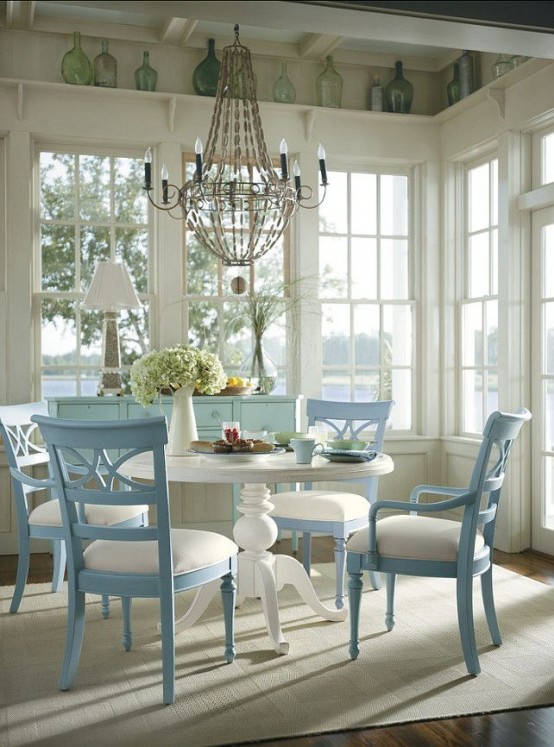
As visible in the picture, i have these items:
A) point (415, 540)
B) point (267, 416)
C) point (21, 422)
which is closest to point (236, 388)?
point (267, 416)

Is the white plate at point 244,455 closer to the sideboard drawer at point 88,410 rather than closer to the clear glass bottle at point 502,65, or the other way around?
the sideboard drawer at point 88,410

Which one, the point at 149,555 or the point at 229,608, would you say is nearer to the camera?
the point at 149,555

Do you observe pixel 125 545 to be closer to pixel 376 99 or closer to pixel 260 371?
pixel 260 371

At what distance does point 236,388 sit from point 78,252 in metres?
1.39

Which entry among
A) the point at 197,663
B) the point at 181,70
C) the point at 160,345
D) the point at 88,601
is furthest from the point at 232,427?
the point at 181,70

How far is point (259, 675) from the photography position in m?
3.27

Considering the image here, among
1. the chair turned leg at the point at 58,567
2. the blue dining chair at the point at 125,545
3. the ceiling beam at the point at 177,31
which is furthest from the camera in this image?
the ceiling beam at the point at 177,31

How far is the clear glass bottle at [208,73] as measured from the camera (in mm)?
5609

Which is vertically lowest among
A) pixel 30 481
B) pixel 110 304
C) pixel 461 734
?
pixel 461 734

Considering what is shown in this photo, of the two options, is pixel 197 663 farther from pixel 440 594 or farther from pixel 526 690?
pixel 440 594

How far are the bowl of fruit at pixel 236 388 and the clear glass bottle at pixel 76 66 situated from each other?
2081 millimetres

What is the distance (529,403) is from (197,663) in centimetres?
284

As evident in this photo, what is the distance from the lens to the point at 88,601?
438cm

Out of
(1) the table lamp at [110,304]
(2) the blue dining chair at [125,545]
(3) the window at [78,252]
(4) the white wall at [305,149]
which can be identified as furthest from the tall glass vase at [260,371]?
(2) the blue dining chair at [125,545]
